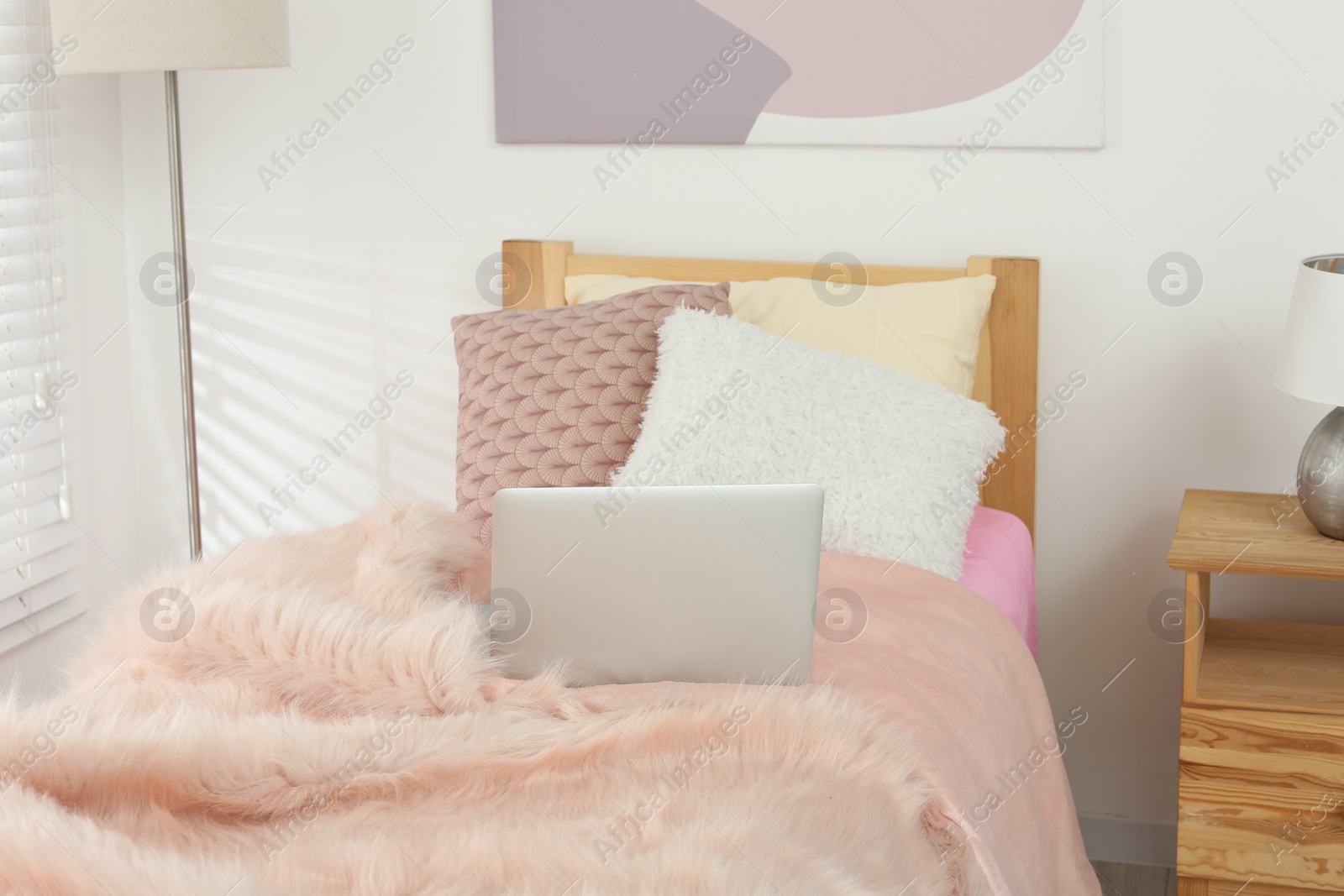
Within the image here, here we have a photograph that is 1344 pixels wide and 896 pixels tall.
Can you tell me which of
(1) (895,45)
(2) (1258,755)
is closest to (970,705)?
(2) (1258,755)

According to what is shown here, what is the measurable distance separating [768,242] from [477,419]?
70 centimetres

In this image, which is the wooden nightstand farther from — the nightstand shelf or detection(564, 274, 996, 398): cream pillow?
detection(564, 274, 996, 398): cream pillow

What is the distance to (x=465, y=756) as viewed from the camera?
3.57 feet

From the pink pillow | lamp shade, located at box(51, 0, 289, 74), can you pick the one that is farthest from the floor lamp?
the pink pillow

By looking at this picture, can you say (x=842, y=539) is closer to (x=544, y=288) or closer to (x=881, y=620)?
(x=881, y=620)

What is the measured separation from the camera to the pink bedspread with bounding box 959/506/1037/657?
5.67 feet

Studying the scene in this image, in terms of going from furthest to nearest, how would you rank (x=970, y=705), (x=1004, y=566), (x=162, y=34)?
1. (x=162, y=34)
2. (x=1004, y=566)
3. (x=970, y=705)

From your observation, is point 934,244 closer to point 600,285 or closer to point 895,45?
point 895,45

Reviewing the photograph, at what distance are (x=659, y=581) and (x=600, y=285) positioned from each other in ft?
3.41

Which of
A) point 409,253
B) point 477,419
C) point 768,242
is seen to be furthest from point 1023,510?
point 409,253

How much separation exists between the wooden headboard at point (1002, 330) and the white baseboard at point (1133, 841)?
22.7 inches

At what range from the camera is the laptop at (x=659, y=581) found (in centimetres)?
125

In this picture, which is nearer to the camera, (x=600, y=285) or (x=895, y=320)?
(x=895, y=320)

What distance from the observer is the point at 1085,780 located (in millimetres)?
2236
